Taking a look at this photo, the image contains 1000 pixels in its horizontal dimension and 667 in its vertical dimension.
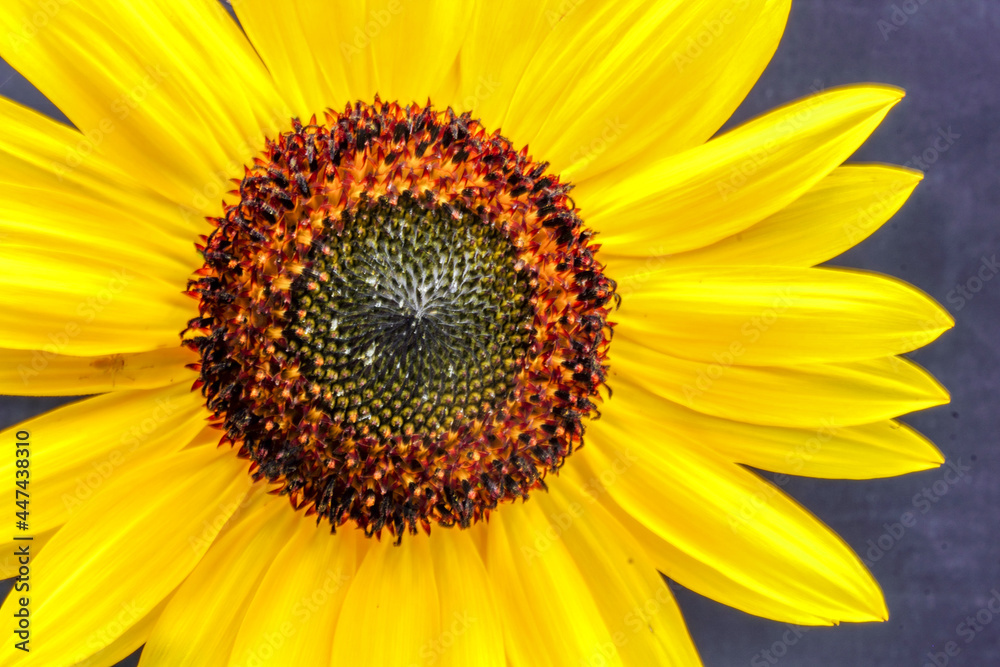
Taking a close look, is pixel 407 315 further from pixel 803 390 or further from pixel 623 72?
pixel 803 390

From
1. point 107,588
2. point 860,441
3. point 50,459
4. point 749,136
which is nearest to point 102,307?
point 50,459

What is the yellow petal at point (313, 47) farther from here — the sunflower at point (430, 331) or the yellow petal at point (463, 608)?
the yellow petal at point (463, 608)

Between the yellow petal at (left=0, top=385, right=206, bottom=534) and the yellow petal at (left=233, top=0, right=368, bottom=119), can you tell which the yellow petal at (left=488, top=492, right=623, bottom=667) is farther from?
the yellow petal at (left=233, top=0, right=368, bottom=119)

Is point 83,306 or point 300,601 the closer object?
point 83,306

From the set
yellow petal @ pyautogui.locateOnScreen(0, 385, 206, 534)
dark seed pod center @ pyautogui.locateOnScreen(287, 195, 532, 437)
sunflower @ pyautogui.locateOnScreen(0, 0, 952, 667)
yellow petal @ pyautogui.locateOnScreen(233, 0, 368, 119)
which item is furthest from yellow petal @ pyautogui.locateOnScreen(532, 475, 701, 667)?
yellow petal @ pyautogui.locateOnScreen(233, 0, 368, 119)

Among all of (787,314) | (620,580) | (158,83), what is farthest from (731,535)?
(158,83)
